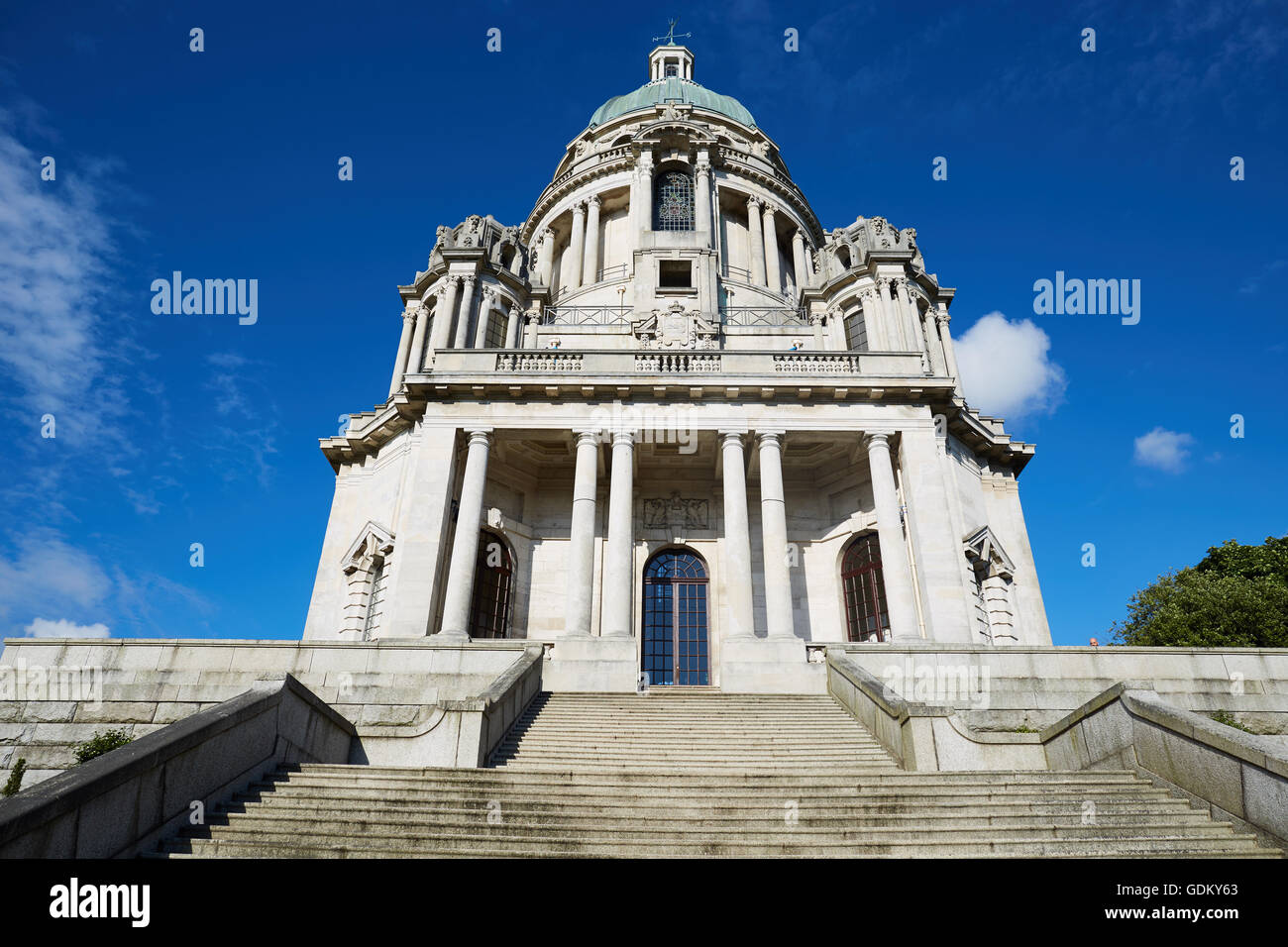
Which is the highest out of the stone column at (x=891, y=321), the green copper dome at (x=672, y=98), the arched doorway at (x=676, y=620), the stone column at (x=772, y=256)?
the green copper dome at (x=672, y=98)

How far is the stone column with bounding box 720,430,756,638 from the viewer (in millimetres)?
18703

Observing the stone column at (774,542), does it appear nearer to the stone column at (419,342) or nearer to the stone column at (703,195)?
the stone column at (419,342)

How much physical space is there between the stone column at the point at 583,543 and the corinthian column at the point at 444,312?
8.41 m

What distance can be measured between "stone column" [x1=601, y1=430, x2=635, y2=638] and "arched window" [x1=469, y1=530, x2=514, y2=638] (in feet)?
13.9

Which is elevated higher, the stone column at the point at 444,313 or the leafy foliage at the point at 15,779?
the stone column at the point at 444,313

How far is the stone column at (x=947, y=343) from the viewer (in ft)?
93.2

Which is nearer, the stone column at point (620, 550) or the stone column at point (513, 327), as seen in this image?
the stone column at point (620, 550)

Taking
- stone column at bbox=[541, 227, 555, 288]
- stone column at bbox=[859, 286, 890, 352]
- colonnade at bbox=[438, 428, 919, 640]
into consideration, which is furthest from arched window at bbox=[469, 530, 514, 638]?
stone column at bbox=[541, 227, 555, 288]

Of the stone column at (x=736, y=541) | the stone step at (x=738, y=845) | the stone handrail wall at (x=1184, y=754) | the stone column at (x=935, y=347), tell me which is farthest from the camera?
the stone column at (x=935, y=347)

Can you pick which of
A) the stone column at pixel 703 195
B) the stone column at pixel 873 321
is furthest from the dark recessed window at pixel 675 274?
the stone column at pixel 873 321
